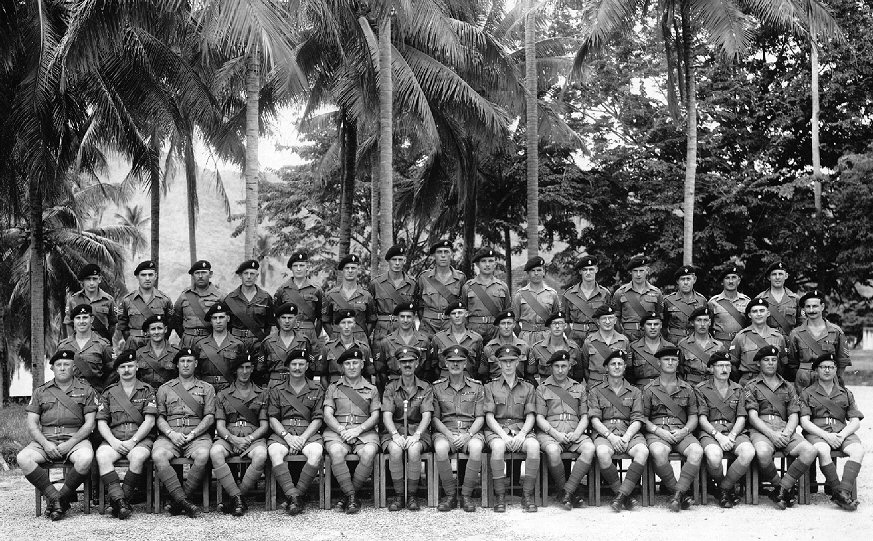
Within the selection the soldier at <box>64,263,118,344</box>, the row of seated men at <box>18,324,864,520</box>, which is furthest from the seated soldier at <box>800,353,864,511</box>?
the soldier at <box>64,263,118,344</box>

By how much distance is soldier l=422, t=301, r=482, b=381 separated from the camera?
361 inches

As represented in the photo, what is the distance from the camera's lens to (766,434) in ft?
27.5

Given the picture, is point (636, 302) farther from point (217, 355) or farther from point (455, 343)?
point (217, 355)

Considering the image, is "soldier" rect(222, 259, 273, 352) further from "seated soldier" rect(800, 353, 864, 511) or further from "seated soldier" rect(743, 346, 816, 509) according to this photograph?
"seated soldier" rect(800, 353, 864, 511)

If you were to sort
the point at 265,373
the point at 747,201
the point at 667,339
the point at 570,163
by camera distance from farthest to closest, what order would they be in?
1. the point at 570,163
2. the point at 747,201
3. the point at 667,339
4. the point at 265,373

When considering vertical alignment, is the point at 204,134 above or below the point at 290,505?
above

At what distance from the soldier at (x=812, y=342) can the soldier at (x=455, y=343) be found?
329cm

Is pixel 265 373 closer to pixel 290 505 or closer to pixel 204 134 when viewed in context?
pixel 290 505

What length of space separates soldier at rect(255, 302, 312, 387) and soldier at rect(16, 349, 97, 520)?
66.4 inches

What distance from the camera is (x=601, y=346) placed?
9.17m

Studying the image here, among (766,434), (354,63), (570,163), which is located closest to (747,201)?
(570,163)

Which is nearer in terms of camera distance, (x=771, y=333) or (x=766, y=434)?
(x=766, y=434)

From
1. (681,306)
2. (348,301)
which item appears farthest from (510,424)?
(681,306)

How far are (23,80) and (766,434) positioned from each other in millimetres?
11258
